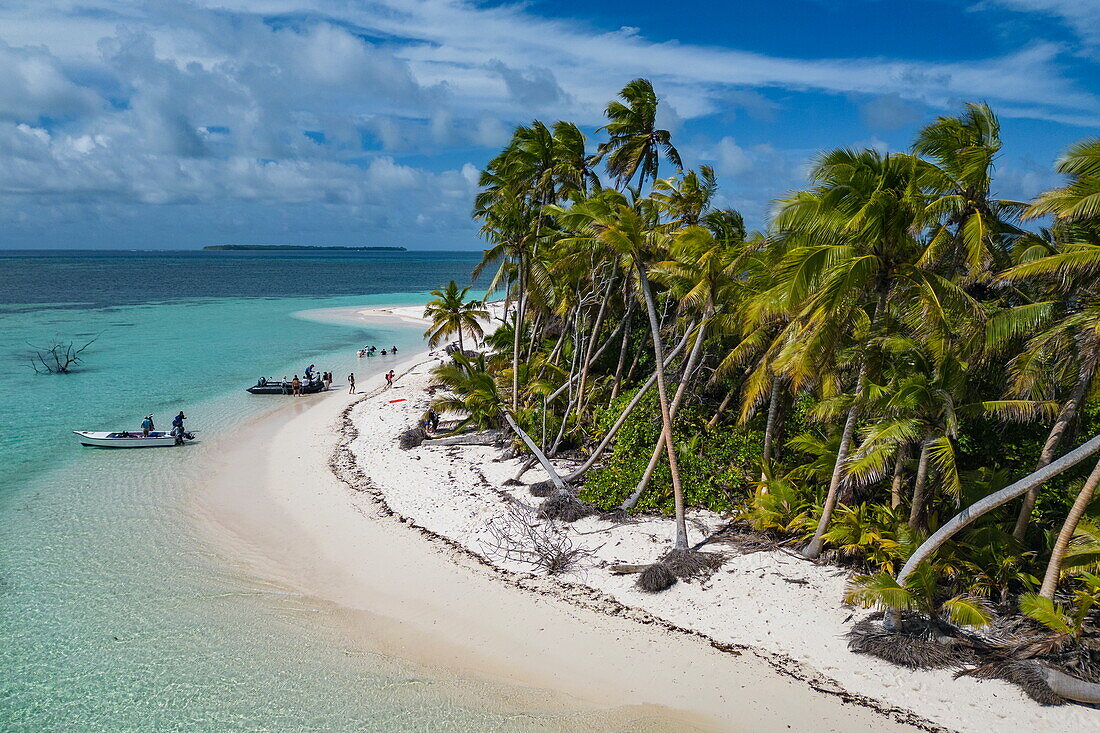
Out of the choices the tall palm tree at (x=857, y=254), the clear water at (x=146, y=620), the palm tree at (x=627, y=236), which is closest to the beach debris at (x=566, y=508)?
the palm tree at (x=627, y=236)

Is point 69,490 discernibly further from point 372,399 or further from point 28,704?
point 372,399

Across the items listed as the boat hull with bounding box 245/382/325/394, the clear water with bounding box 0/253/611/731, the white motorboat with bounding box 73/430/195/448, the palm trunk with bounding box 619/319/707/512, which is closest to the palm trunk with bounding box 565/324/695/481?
the palm trunk with bounding box 619/319/707/512

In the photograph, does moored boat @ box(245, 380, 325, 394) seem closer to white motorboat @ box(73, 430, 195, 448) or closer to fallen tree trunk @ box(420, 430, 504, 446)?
white motorboat @ box(73, 430, 195, 448)

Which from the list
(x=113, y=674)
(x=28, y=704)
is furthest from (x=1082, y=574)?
(x=28, y=704)

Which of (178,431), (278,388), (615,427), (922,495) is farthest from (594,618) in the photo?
(278,388)

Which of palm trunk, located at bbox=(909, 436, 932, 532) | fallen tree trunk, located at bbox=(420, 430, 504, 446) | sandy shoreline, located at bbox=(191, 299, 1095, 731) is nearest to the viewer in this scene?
sandy shoreline, located at bbox=(191, 299, 1095, 731)

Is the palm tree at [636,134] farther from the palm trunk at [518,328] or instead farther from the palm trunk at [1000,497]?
the palm trunk at [1000,497]

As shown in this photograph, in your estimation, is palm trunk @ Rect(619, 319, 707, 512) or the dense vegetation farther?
palm trunk @ Rect(619, 319, 707, 512)

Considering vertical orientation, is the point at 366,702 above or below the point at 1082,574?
below
